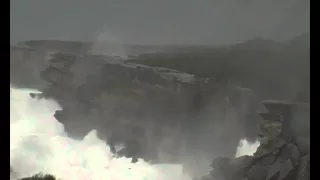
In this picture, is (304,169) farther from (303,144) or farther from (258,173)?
(258,173)

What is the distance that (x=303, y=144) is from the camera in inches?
119

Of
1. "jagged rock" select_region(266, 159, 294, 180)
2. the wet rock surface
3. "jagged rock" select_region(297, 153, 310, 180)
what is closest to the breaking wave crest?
the wet rock surface

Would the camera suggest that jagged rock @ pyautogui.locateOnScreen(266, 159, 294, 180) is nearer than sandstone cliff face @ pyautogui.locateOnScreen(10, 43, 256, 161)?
Yes

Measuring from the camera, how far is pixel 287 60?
322cm

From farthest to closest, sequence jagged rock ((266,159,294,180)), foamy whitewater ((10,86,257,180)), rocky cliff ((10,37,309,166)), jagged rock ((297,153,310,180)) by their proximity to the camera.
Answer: rocky cliff ((10,37,309,166)) → foamy whitewater ((10,86,257,180)) → jagged rock ((266,159,294,180)) → jagged rock ((297,153,310,180))

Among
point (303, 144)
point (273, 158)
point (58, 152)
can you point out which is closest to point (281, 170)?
point (273, 158)

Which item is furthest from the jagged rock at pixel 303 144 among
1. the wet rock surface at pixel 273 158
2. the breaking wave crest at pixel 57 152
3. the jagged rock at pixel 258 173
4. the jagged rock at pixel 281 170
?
the breaking wave crest at pixel 57 152

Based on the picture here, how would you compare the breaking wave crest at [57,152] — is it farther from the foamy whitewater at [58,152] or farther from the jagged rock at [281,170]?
the jagged rock at [281,170]

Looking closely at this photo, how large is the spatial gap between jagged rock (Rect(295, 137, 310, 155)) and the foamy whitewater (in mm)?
446

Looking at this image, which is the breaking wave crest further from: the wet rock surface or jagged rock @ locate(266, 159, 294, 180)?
jagged rock @ locate(266, 159, 294, 180)

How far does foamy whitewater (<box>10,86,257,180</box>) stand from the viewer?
3111 millimetres

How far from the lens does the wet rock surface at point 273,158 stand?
3.01 metres

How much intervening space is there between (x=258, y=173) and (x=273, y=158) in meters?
0.22
